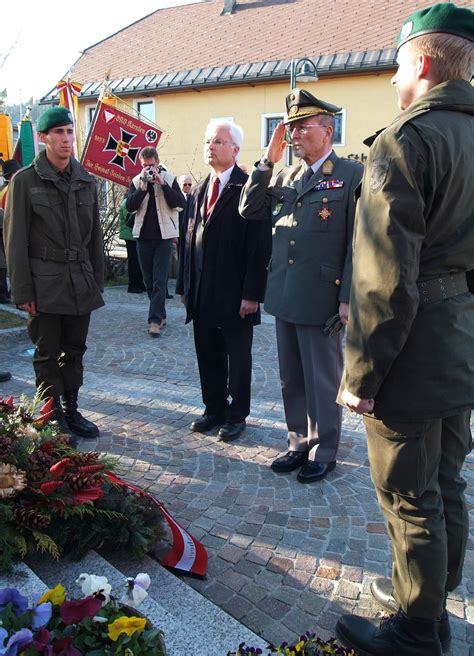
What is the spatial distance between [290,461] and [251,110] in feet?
64.8

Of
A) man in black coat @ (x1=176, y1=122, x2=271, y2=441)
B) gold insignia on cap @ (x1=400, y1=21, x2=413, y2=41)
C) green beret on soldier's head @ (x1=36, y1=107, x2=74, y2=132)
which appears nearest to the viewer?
gold insignia on cap @ (x1=400, y1=21, x2=413, y2=41)

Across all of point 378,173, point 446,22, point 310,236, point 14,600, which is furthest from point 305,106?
point 14,600

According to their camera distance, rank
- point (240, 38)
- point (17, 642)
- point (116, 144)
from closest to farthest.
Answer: point (17, 642)
point (116, 144)
point (240, 38)

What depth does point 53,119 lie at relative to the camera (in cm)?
401

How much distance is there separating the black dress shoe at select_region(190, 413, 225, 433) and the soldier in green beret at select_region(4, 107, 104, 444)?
735mm

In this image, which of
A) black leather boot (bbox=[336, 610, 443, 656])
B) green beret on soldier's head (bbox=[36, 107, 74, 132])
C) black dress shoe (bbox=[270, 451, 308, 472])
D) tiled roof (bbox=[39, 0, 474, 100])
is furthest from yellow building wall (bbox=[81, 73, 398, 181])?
black leather boot (bbox=[336, 610, 443, 656])

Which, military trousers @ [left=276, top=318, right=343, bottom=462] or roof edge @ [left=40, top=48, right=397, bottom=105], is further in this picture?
roof edge @ [left=40, top=48, right=397, bottom=105]

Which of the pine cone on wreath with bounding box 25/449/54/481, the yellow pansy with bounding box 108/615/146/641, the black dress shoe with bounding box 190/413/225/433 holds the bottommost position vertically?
the black dress shoe with bounding box 190/413/225/433

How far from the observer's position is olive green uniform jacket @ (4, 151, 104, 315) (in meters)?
4.05

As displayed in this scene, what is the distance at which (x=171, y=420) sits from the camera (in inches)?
188

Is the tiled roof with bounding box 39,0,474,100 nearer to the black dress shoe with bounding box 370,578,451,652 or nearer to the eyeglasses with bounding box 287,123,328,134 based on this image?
the eyeglasses with bounding box 287,123,328,134

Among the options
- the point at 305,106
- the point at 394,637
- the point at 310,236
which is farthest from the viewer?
the point at 310,236

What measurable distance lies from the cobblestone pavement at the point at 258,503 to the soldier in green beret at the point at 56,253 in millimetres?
632

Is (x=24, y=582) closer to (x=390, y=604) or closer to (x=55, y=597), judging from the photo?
(x=55, y=597)
